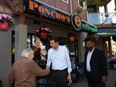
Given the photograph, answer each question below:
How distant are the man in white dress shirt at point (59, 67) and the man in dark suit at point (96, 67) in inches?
19.8

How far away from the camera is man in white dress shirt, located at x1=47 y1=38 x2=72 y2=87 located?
221 inches

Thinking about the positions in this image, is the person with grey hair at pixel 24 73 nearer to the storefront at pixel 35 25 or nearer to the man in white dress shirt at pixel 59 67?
the man in white dress shirt at pixel 59 67

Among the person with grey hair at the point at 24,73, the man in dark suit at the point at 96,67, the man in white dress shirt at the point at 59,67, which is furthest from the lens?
the man in white dress shirt at the point at 59,67

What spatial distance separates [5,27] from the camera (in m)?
7.54

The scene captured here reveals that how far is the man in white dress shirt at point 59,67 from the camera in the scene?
5.61 m

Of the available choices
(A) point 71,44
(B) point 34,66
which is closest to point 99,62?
(B) point 34,66

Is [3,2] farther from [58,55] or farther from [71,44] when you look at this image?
[71,44]

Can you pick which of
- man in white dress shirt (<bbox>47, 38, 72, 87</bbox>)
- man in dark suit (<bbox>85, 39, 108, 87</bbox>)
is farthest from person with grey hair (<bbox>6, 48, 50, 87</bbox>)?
man in dark suit (<bbox>85, 39, 108, 87</bbox>)

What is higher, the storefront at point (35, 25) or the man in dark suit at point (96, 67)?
the storefront at point (35, 25)

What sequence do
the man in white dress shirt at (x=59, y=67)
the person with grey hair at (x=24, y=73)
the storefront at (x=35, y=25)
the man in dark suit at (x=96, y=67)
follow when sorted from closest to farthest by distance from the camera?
the person with grey hair at (x=24, y=73) < the man in dark suit at (x=96, y=67) < the man in white dress shirt at (x=59, y=67) < the storefront at (x=35, y=25)

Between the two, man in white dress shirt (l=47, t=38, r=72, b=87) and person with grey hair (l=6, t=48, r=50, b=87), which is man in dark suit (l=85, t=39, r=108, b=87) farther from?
person with grey hair (l=6, t=48, r=50, b=87)

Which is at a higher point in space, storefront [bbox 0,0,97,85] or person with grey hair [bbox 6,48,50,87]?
storefront [bbox 0,0,97,85]

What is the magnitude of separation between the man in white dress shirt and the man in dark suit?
50 cm

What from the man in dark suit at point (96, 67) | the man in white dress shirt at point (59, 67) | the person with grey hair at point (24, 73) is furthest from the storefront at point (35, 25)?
the person with grey hair at point (24, 73)
